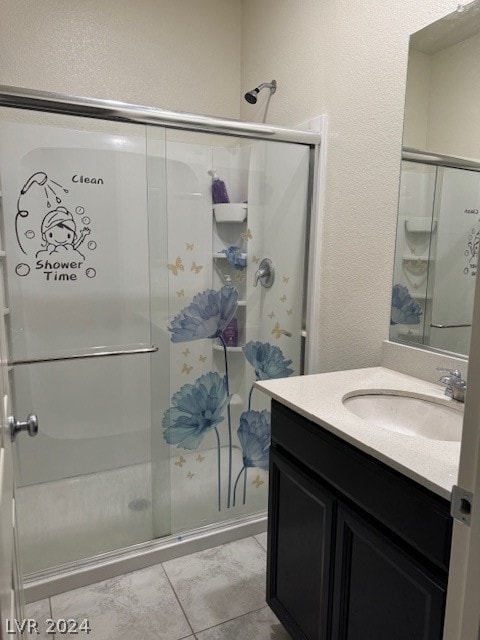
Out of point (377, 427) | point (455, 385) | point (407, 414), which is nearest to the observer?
point (377, 427)

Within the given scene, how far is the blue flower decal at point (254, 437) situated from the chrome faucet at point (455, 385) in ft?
3.27

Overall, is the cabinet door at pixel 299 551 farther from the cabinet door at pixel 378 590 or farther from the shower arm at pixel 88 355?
the shower arm at pixel 88 355

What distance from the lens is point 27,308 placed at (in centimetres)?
198

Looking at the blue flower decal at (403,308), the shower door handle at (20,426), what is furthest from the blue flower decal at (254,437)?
the shower door handle at (20,426)

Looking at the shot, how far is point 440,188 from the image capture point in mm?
1465

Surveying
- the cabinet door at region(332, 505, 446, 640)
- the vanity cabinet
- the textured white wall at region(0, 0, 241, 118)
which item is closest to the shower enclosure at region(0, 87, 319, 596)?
the textured white wall at region(0, 0, 241, 118)

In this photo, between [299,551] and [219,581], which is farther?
[219,581]

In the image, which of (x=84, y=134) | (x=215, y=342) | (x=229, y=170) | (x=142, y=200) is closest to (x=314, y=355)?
(x=215, y=342)

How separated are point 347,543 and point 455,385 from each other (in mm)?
556

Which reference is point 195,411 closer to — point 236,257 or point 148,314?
point 148,314

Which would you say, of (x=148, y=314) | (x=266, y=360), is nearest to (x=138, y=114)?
(x=148, y=314)

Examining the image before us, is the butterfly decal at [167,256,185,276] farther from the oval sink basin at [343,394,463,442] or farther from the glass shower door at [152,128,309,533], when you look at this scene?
the oval sink basin at [343,394,463,442]

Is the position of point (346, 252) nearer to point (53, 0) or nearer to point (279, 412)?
point (279, 412)

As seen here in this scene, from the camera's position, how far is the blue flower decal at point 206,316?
194 cm
